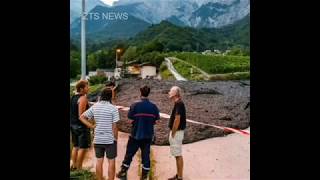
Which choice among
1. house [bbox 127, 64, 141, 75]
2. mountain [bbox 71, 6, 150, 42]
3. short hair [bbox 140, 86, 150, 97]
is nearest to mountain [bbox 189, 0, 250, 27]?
mountain [bbox 71, 6, 150, 42]

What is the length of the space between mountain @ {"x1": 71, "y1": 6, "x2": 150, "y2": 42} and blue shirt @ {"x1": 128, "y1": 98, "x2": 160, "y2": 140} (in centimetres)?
98

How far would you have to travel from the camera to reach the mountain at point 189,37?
992 centimetres

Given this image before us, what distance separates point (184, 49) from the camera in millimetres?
10102

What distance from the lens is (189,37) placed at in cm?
1016

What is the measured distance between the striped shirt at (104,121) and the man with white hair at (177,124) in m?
0.71

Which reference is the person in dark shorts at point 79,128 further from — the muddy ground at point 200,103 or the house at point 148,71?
the house at point 148,71

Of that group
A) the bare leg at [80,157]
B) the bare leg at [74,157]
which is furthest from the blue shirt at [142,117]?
the bare leg at [74,157]

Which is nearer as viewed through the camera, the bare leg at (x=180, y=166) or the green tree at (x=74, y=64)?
the bare leg at (x=180, y=166)

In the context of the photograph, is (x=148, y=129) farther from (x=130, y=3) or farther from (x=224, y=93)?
(x=130, y=3)

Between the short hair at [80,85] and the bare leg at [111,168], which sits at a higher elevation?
the short hair at [80,85]

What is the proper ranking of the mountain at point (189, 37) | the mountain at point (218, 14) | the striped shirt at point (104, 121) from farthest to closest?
the mountain at point (189, 37)
the mountain at point (218, 14)
the striped shirt at point (104, 121)

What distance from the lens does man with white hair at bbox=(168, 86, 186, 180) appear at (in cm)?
950
